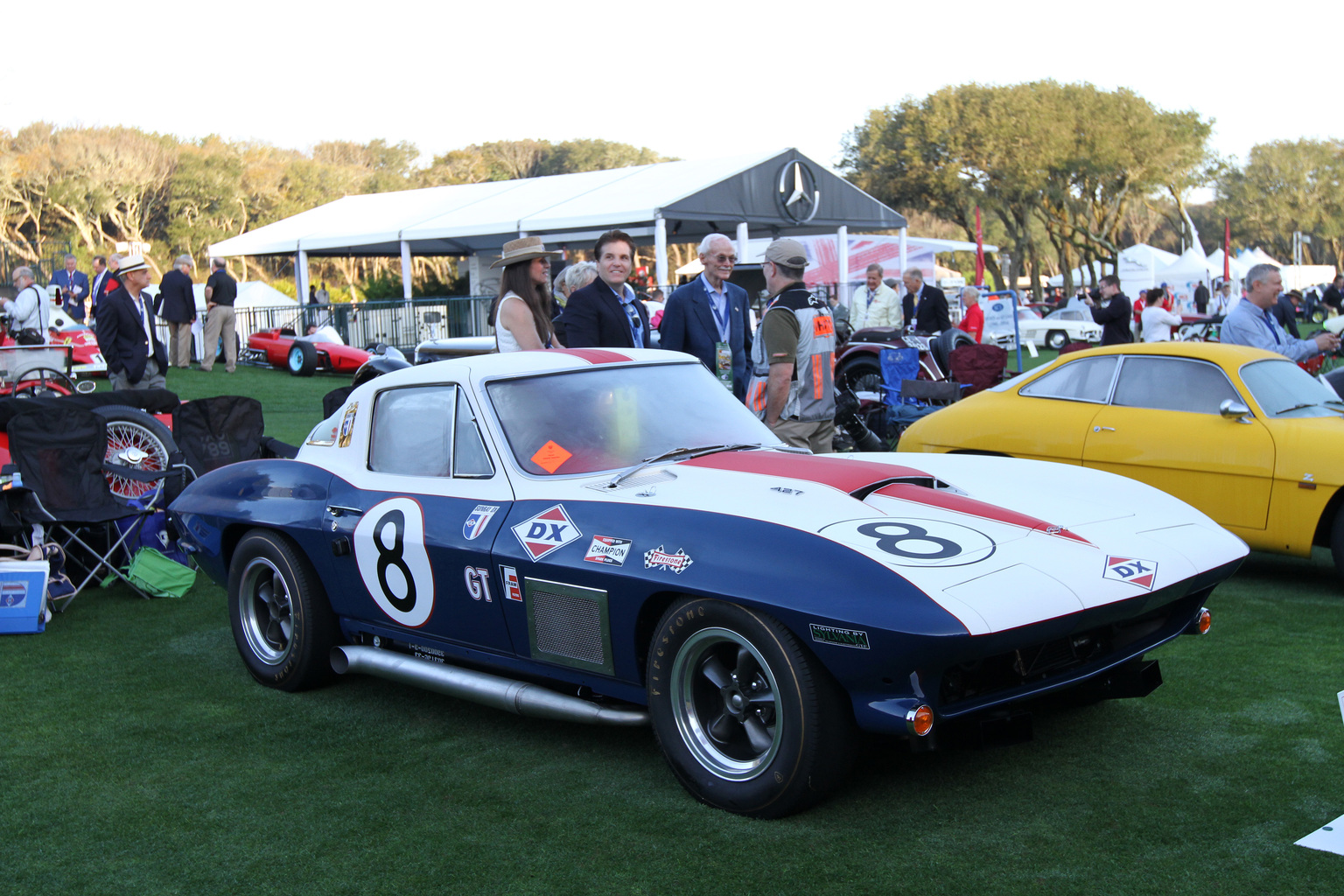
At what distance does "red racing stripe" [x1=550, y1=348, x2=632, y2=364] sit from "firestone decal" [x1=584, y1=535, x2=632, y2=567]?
1.08m

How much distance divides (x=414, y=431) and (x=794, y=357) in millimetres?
2286

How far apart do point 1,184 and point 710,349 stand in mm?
47833

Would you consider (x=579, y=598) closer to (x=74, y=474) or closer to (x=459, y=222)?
(x=74, y=474)

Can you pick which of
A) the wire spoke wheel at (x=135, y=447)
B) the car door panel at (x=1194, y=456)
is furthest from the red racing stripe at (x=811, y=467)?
the wire spoke wheel at (x=135, y=447)

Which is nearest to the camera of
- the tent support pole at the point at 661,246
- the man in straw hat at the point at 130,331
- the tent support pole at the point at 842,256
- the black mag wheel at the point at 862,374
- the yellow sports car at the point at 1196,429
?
the yellow sports car at the point at 1196,429

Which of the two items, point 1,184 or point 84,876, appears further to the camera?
point 1,184

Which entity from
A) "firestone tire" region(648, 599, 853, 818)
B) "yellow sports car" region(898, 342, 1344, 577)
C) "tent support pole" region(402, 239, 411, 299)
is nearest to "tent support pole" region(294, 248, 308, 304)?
"tent support pole" region(402, 239, 411, 299)

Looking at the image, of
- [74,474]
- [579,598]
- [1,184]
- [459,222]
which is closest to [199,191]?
[1,184]

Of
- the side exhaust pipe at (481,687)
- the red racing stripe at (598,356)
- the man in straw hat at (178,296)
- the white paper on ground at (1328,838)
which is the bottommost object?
the white paper on ground at (1328,838)

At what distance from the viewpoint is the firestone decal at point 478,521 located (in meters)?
3.98

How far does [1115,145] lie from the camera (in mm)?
42688

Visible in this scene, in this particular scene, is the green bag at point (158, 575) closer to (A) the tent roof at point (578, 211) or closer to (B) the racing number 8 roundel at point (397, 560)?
(B) the racing number 8 roundel at point (397, 560)

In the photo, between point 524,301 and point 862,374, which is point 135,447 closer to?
point 524,301

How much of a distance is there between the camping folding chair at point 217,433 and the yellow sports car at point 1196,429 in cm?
459
